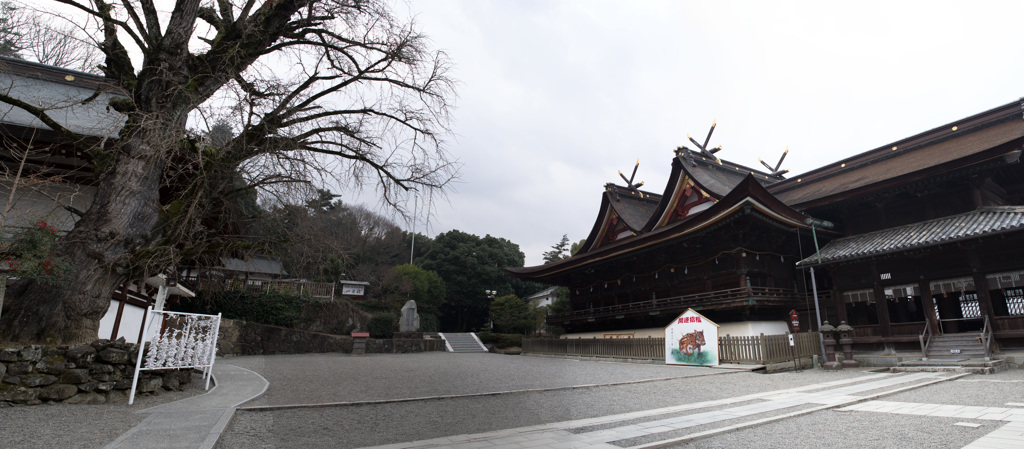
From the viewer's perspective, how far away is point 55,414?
506 centimetres

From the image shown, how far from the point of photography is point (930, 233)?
520 inches

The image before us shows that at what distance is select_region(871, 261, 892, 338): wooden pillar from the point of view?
46.3 ft

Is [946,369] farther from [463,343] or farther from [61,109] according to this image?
[463,343]

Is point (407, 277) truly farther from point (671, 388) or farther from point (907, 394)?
point (907, 394)

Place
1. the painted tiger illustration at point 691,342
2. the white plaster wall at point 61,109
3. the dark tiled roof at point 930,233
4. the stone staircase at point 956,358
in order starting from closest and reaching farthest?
the white plaster wall at point 61,109
the stone staircase at point 956,358
the dark tiled roof at point 930,233
the painted tiger illustration at point 691,342

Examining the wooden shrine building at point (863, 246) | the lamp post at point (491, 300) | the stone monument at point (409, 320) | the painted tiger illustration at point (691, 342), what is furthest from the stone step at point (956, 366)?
the lamp post at point (491, 300)

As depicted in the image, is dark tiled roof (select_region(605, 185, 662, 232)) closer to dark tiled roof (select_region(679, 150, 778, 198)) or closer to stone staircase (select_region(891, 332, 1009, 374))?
dark tiled roof (select_region(679, 150, 778, 198))

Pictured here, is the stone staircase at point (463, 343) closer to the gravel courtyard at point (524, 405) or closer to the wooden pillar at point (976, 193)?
the gravel courtyard at point (524, 405)

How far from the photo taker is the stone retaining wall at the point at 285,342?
722 inches

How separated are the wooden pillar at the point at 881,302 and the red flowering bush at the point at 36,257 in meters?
19.0

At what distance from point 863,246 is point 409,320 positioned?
2089 cm

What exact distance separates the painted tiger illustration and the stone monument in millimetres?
15993

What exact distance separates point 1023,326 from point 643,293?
39.4ft

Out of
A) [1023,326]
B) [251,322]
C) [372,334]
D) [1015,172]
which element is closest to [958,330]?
[1023,326]
